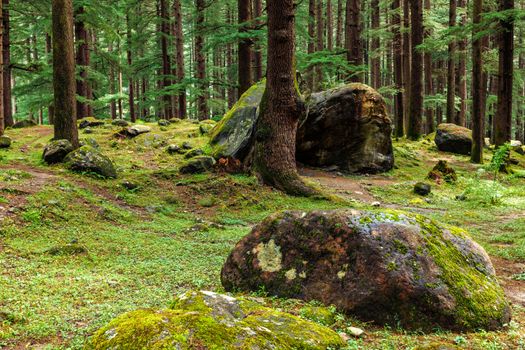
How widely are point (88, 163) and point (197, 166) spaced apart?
3.05 meters

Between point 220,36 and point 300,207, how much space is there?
27.9ft

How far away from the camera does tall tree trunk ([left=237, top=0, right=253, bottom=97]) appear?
15.8 metres

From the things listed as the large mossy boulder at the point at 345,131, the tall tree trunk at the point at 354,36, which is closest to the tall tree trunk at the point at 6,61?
the large mossy boulder at the point at 345,131

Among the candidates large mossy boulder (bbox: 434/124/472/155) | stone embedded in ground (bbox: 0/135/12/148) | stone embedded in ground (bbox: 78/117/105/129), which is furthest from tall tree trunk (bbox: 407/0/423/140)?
stone embedded in ground (bbox: 0/135/12/148)

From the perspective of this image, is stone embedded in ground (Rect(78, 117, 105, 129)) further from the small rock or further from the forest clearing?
the small rock

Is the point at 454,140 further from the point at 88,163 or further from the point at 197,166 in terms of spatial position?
the point at 88,163

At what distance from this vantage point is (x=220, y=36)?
15148mm

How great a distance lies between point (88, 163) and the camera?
35.2 ft

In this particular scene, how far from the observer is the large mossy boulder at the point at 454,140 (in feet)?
68.3

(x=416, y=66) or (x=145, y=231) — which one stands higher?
(x=416, y=66)

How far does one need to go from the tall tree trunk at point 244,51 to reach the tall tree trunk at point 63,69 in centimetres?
619

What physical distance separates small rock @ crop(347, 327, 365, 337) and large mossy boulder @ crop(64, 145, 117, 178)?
8855 mm

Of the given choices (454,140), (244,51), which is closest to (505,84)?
(454,140)

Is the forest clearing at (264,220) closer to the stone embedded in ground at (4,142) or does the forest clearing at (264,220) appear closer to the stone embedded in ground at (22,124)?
the stone embedded in ground at (4,142)
